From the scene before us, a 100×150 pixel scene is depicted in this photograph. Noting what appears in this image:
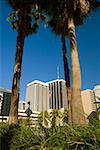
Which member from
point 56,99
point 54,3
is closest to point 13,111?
point 54,3

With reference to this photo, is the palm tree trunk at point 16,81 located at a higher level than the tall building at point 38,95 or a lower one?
lower

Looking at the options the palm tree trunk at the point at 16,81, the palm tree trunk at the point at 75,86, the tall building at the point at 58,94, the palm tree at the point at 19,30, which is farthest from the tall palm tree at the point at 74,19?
the tall building at the point at 58,94

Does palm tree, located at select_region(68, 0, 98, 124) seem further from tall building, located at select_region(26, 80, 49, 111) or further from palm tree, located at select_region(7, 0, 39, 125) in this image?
tall building, located at select_region(26, 80, 49, 111)

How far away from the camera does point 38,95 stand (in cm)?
10912

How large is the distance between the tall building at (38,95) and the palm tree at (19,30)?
8982 cm

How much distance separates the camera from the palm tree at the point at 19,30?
12.6 meters

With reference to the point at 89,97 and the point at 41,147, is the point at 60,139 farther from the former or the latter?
the point at 89,97

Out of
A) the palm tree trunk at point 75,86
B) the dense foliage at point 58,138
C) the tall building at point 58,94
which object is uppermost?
the tall building at point 58,94

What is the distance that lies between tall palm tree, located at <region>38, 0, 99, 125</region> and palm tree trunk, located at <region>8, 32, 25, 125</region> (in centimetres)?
257

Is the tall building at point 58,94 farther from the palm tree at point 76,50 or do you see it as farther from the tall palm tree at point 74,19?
the palm tree at point 76,50

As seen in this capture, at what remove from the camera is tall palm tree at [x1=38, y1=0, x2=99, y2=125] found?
10219 millimetres

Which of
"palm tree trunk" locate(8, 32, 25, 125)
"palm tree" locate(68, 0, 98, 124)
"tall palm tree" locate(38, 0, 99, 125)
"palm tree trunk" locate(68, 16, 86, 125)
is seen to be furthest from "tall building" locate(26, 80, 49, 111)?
"palm tree trunk" locate(68, 16, 86, 125)

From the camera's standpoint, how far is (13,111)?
12258mm

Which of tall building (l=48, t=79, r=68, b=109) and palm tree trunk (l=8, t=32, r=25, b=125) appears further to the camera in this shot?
tall building (l=48, t=79, r=68, b=109)
